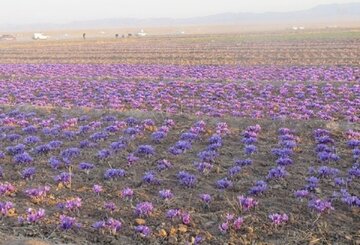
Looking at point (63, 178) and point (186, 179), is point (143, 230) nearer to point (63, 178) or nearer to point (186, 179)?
point (186, 179)

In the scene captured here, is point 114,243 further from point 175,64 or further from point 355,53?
point 355,53

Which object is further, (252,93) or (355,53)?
(355,53)

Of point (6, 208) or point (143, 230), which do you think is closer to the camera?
A: point (143, 230)

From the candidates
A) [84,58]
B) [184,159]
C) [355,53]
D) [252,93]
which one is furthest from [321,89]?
[84,58]

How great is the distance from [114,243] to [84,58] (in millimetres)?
48803

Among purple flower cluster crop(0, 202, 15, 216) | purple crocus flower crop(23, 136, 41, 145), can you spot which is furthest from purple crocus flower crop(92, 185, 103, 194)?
purple crocus flower crop(23, 136, 41, 145)

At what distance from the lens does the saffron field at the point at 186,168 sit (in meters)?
10.1

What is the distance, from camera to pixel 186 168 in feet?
45.6

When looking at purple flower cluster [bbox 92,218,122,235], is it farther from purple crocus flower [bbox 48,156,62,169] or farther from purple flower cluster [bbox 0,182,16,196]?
purple crocus flower [bbox 48,156,62,169]

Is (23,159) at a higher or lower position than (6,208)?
higher

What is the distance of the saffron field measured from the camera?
33.2ft

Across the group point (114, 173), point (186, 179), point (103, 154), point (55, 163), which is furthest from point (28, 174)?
point (186, 179)

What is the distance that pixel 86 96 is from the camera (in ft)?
90.7

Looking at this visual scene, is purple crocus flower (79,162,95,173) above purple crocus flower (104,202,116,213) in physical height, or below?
above
